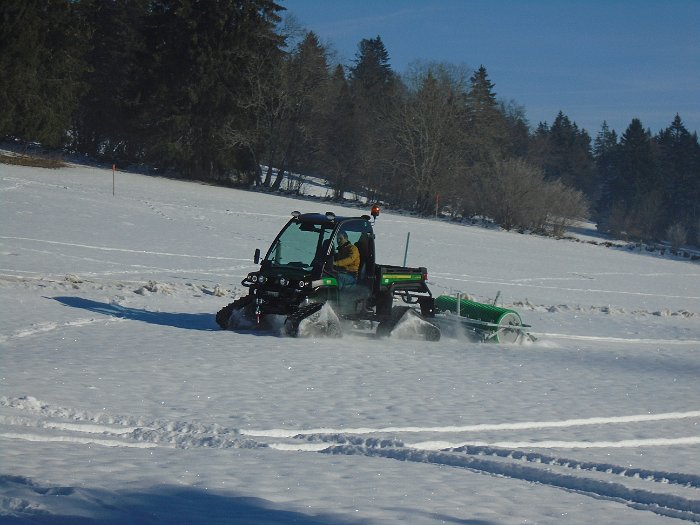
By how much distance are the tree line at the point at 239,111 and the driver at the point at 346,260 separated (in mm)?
34209

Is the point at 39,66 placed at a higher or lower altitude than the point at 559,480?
higher

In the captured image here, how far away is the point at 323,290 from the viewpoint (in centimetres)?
1452

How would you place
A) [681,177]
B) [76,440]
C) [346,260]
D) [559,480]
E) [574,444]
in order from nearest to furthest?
1. [559,480]
2. [76,440]
3. [574,444]
4. [346,260]
5. [681,177]

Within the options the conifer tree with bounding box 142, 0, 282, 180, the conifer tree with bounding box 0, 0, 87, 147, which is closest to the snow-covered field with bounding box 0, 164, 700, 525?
the conifer tree with bounding box 0, 0, 87, 147

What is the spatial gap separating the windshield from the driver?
265 millimetres

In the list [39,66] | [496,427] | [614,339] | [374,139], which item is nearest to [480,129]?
[374,139]

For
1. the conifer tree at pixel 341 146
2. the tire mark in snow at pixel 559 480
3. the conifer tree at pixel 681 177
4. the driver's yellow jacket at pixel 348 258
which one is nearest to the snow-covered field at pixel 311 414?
the tire mark in snow at pixel 559 480

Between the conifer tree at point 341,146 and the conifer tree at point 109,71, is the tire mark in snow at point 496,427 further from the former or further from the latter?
the conifer tree at point 341,146

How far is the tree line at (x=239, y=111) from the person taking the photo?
4788 cm

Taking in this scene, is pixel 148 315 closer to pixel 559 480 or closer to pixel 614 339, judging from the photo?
pixel 614 339

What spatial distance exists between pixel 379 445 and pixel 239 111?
45.9m

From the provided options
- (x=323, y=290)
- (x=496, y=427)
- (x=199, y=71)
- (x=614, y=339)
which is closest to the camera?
(x=496, y=427)

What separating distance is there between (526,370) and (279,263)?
452 centimetres

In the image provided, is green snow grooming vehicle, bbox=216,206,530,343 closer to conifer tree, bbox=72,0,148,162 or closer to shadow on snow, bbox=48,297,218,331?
shadow on snow, bbox=48,297,218,331
